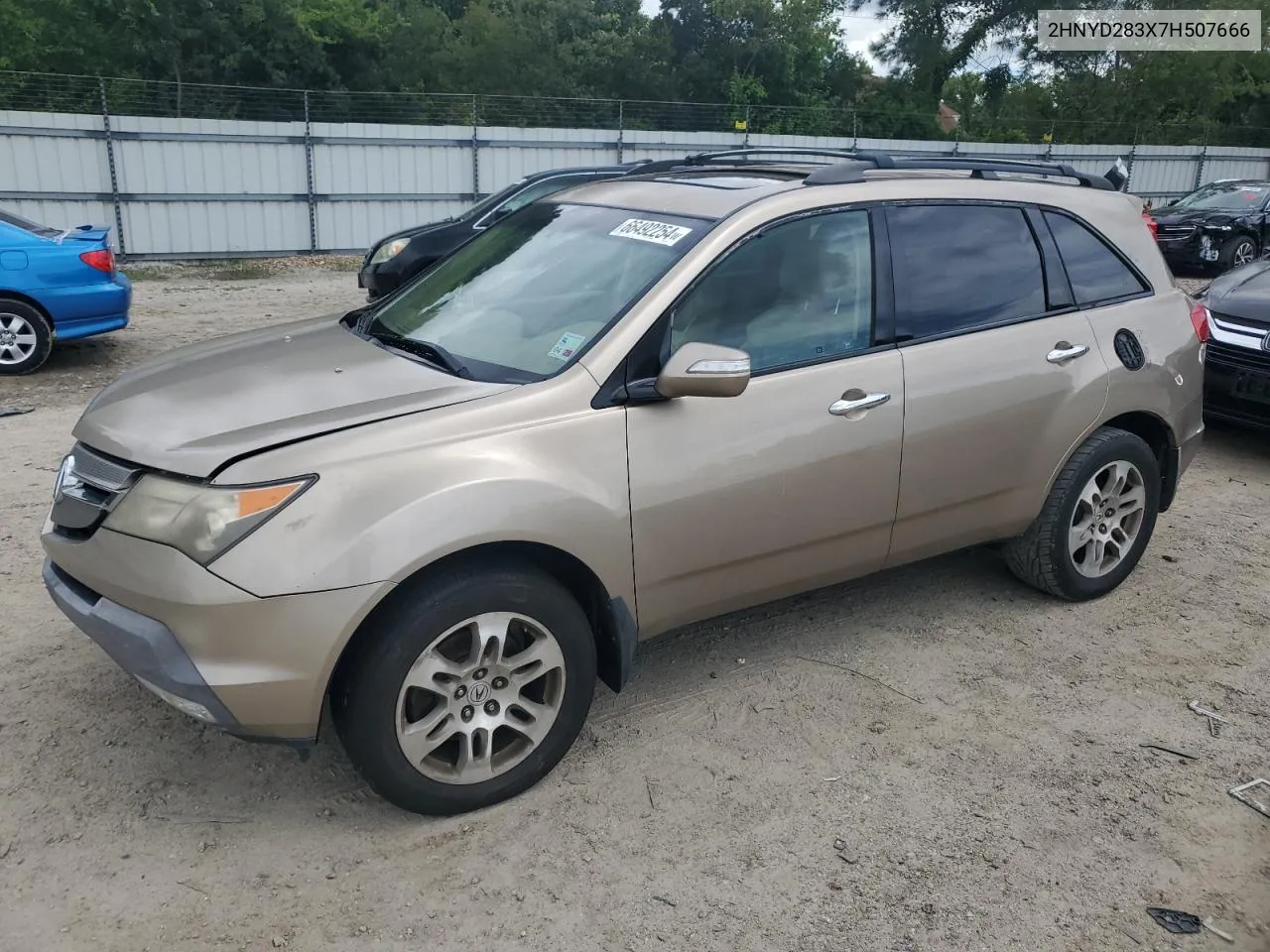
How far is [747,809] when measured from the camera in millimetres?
3105

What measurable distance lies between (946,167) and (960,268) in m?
→ 0.63

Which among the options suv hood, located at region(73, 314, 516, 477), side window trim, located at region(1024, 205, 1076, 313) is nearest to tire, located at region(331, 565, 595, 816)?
suv hood, located at region(73, 314, 516, 477)

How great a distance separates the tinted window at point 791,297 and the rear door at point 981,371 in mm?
174

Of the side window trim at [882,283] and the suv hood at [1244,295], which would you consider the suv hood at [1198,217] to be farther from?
the side window trim at [882,283]

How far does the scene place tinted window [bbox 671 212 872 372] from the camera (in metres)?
3.36

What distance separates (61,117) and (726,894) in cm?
1652

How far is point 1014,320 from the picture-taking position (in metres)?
4.02

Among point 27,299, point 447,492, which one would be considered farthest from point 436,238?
point 447,492

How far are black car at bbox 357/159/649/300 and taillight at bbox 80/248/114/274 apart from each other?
2.75m

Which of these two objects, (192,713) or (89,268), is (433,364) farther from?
(89,268)

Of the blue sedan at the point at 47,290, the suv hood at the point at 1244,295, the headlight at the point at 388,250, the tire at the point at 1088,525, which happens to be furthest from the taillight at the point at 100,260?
the suv hood at the point at 1244,295

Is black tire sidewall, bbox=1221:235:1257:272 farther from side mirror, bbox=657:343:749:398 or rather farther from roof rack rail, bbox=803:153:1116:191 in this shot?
side mirror, bbox=657:343:749:398

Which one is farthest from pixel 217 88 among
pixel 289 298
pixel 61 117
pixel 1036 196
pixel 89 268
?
pixel 1036 196

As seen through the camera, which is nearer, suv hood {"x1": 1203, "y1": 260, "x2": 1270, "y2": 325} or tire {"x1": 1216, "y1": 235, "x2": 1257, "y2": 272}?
suv hood {"x1": 1203, "y1": 260, "x2": 1270, "y2": 325}
